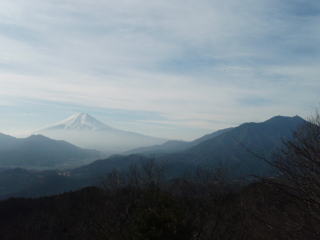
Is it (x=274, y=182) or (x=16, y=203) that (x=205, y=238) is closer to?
(x=274, y=182)

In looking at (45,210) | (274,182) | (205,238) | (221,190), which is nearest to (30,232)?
(45,210)

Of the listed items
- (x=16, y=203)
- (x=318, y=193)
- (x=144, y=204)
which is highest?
(x=318, y=193)

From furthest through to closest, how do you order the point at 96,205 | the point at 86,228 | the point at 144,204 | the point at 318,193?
1. the point at 96,205
2. the point at 86,228
3. the point at 144,204
4. the point at 318,193

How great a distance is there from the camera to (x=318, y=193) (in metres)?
4.70

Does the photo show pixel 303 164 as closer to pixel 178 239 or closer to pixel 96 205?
pixel 178 239

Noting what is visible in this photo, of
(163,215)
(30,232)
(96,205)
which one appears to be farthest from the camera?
(96,205)

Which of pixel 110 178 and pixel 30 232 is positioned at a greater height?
pixel 110 178

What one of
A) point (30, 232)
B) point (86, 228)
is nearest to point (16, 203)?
point (30, 232)

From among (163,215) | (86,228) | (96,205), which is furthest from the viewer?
(96,205)

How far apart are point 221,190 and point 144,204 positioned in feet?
120

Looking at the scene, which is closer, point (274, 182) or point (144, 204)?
point (274, 182)

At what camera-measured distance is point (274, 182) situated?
4953 mm

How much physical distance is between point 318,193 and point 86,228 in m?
32.2

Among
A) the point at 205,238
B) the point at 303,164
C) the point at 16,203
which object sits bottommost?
the point at 16,203
